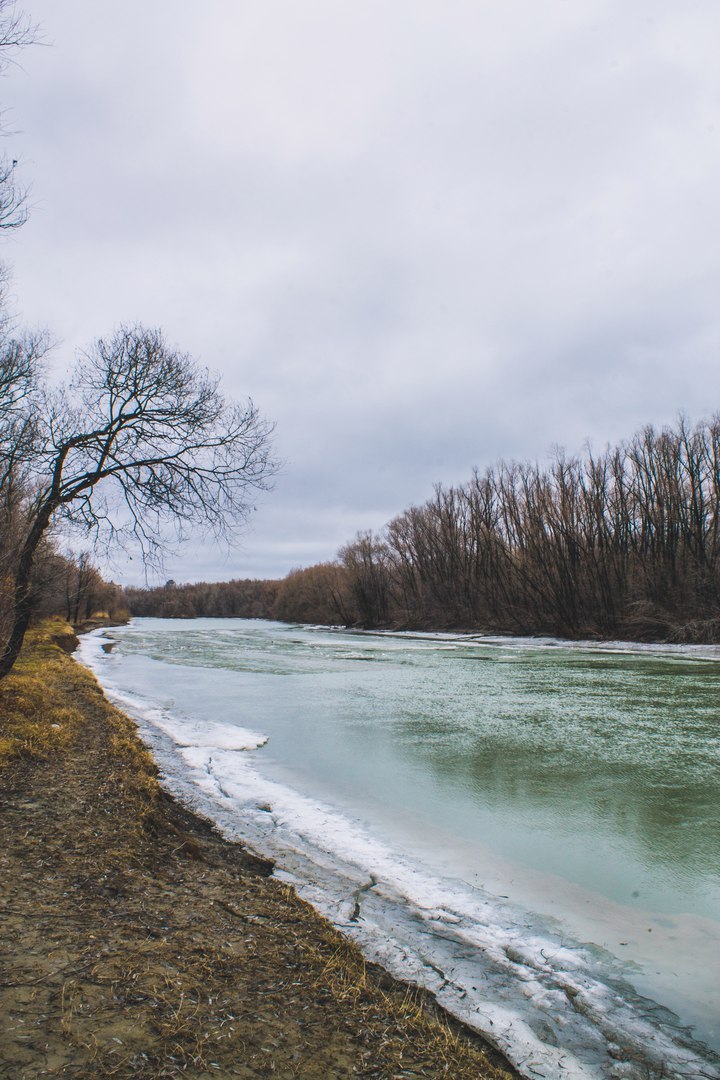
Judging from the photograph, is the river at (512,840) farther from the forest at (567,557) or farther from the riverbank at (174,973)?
the forest at (567,557)

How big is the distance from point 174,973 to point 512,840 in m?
3.88

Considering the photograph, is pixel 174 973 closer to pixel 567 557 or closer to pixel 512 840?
pixel 512 840

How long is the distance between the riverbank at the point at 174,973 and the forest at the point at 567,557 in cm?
3052

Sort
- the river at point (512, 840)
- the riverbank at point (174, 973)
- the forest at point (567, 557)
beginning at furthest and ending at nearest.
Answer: the forest at point (567, 557) < the river at point (512, 840) < the riverbank at point (174, 973)

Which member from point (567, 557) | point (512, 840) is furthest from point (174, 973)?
point (567, 557)

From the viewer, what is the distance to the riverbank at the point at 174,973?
2.39 meters

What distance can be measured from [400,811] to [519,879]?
73.9 inches

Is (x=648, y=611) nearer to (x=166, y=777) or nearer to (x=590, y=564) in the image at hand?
(x=590, y=564)

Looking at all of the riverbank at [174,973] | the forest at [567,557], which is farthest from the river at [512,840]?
the forest at [567,557]

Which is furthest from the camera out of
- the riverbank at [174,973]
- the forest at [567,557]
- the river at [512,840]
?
the forest at [567,557]

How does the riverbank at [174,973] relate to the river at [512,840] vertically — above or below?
above

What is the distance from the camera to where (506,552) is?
49562mm

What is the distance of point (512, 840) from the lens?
590 cm

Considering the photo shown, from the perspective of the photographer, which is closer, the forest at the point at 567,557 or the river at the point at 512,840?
the river at the point at 512,840
